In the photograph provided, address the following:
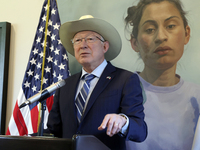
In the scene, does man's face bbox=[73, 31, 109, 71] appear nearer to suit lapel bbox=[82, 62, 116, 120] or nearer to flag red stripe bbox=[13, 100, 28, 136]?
suit lapel bbox=[82, 62, 116, 120]

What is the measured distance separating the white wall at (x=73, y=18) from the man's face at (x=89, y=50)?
0.37 meters

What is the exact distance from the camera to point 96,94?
68.6 inches

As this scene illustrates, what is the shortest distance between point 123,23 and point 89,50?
57cm

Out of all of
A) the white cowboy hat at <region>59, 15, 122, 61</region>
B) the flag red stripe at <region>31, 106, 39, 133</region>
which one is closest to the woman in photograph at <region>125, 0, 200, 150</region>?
the white cowboy hat at <region>59, 15, 122, 61</region>

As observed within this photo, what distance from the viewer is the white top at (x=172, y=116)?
1.92m

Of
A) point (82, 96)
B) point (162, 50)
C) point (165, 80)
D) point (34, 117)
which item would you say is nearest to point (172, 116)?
point (165, 80)

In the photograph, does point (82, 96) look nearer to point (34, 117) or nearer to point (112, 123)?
point (112, 123)

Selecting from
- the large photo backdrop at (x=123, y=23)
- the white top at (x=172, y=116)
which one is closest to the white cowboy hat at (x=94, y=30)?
the large photo backdrop at (x=123, y=23)

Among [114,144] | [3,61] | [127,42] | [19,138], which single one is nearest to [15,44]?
[3,61]

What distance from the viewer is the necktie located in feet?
5.91

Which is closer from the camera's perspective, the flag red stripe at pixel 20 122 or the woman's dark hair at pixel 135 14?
the woman's dark hair at pixel 135 14

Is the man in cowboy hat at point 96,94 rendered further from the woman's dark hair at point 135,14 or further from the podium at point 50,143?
the podium at point 50,143

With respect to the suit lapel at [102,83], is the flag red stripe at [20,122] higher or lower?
lower

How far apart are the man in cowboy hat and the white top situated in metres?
0.40
